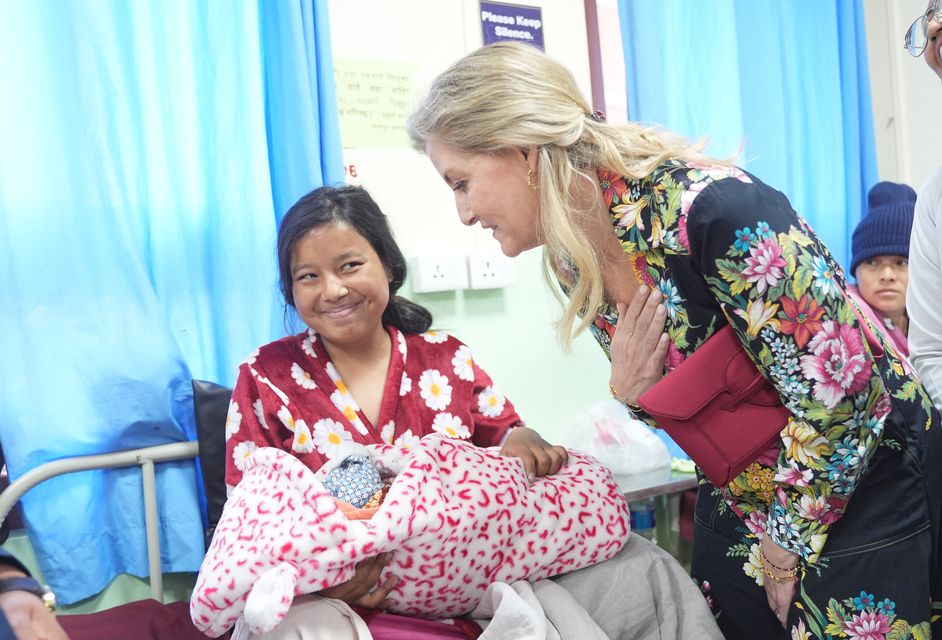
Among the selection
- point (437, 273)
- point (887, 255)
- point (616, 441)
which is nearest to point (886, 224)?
point (887, 255)

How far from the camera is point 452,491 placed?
125 centimetres

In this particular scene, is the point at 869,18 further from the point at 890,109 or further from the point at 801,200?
the point at 801,200


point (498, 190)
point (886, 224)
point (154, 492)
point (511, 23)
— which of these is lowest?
point (154, 492)

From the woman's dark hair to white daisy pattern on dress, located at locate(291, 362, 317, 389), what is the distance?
0.57 feet

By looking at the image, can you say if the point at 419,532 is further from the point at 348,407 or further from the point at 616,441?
the point at 616,441

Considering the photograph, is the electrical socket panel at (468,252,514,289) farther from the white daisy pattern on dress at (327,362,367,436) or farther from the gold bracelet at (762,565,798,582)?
the gold bracelet at (762,565,798,582)

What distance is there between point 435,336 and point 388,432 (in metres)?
0.29

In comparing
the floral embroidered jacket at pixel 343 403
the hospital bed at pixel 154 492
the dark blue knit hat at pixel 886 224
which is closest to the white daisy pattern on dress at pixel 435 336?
the floral embroidered jacket at pixel 343 403

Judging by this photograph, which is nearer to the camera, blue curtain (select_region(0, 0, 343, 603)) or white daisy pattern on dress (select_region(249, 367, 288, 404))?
white daisy pattern on dress (select_region(249, 367, 288, 404))

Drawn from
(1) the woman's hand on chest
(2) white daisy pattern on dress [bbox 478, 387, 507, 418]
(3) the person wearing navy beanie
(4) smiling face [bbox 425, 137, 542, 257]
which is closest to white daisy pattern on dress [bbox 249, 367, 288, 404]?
(2) white daisy pattern on dress [bbox 478, 387, 507, 418]

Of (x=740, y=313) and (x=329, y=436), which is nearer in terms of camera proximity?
(x=740, y=313)

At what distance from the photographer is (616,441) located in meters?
2.32

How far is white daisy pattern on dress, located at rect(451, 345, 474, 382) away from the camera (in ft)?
5.69

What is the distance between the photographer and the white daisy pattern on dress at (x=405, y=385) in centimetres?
168
